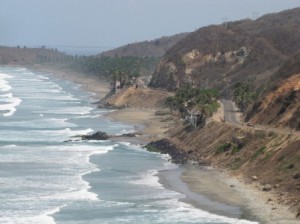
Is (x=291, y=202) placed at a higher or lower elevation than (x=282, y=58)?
lower

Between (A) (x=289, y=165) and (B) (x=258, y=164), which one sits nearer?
(A) (x=289, y=165)

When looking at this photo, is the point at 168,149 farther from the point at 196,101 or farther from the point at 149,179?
the point at 196,101

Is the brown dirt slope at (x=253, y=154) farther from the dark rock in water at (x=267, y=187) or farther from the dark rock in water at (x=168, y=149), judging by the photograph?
the dark rock in water at (x=168, y=149)

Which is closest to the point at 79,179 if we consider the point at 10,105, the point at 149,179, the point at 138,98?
the point at 149,179

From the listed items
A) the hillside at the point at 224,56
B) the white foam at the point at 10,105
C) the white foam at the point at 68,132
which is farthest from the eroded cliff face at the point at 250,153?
the hillside at the point at 224,56

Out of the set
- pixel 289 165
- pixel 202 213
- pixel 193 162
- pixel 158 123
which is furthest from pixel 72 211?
pixel 158 123

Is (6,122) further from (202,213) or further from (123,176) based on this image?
(202,213)
